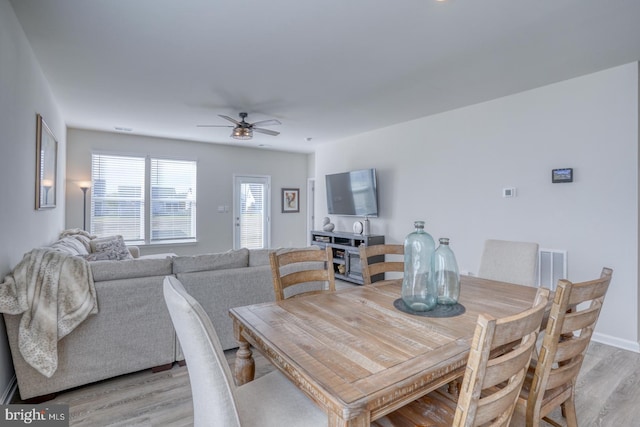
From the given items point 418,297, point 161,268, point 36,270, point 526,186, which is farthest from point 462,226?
point 36,270

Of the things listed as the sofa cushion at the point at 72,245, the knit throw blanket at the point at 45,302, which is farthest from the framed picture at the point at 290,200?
the knit throw blanket at the point at 45,302

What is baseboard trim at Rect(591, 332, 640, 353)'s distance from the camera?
289cm

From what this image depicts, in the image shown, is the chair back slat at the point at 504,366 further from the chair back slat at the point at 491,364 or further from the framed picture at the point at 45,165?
the framed picture at the point at 45,165

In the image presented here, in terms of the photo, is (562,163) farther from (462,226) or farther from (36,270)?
(36,270)

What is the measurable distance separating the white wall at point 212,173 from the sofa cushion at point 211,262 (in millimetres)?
4064

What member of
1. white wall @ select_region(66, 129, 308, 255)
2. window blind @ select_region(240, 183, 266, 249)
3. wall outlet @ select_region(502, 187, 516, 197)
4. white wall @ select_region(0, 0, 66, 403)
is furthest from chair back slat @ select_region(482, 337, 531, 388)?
window blind @ select_region(240, 183, 266, 249)

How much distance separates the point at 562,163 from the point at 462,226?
4.21 feet

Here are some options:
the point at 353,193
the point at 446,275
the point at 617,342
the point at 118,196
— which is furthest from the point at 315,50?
the point at 118,196

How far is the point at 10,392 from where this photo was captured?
2.08m

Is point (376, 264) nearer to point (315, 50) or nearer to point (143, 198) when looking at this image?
point (315, 50)

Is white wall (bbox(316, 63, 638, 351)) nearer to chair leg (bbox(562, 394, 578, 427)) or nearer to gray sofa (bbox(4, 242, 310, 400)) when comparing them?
chair leg (bbox(562, 394, 578, 427))

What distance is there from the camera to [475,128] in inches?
161

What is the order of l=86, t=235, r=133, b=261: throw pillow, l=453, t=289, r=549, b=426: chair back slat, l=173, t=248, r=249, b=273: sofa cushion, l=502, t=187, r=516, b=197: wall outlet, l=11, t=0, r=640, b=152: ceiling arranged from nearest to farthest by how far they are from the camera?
l=453, t=289, r=549, b=426: chair back slat, l=11, t=0, r=640, b=152: ceiling, l=173, t=248, r=249, b=273: sofa cushion, l=502, t=187, r=516, b=197: wall outlet, l=86, t=235, r=133, b=261: throw pillow

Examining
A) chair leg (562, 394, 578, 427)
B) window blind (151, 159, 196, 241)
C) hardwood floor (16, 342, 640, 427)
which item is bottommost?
hardwood floor (16, 342, 640, 427)
